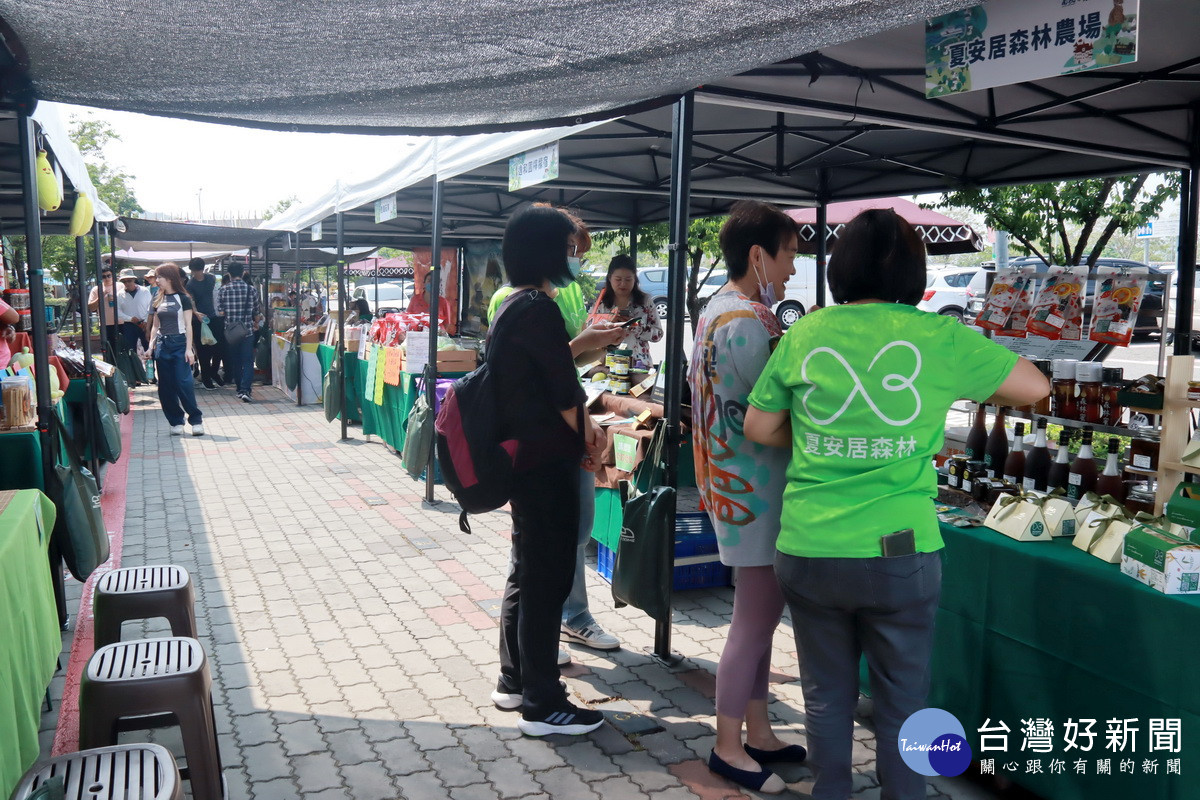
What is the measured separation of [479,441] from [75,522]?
206 cm

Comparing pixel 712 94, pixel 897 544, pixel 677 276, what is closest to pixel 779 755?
pixel 897 544

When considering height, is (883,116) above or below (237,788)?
above

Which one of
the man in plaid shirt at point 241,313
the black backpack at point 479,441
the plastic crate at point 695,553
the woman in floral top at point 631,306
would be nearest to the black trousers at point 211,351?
the man in plaid shirt at point 241,313

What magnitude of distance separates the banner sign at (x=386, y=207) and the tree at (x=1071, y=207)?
5162 millimetres

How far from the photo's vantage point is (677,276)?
3.67 meters

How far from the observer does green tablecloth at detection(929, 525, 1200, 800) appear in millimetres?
2287

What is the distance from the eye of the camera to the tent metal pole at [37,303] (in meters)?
3.87

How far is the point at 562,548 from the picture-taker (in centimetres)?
313

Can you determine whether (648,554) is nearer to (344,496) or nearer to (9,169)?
(344,496)

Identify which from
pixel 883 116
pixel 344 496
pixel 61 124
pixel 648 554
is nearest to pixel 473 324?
pixel 344 496

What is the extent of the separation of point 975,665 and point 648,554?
1.23 metres

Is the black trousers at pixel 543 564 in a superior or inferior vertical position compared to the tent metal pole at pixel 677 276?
inferior

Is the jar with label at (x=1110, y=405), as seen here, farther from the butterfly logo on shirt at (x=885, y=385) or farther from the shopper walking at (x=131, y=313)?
the shopper walking at (x=131, y=313)

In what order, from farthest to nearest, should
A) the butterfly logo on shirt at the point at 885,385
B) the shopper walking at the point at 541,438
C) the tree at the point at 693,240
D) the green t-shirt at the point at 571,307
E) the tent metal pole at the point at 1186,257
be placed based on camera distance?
the tree at the point at 693,240 → the tent metal pole at the point at 1186,257 → the green t-shirt at the point at 571,307 → the shopper walking at the point at 541,438 → the butterfly logo on shirt at the point at 885,385
